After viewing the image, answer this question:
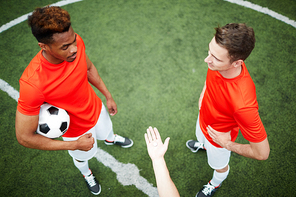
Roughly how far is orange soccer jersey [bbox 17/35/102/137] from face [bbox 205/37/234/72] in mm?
1234

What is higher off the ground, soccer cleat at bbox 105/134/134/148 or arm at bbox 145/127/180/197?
arm at bbox 145/127/180/197

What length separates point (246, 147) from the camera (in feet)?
5.68

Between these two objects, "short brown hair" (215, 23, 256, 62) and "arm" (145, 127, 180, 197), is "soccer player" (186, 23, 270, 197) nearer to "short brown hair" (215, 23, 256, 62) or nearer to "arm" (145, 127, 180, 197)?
"short brown hair" (215, 23, 256, 62)

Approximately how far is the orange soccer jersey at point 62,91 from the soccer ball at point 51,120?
0.06 m

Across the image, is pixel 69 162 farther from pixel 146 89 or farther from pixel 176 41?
pixel 176 41

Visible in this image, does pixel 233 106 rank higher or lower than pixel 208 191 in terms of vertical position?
higher

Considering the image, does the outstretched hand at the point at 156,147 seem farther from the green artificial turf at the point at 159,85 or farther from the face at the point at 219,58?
the green artificial turf at the point at 159,85

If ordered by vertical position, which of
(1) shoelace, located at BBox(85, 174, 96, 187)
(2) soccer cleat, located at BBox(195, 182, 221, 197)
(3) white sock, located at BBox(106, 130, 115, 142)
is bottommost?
(2) soccer cleat, located at BBox(195, 182, 221, 197)

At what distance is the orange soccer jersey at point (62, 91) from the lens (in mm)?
1551

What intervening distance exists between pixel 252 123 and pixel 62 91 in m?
1.63

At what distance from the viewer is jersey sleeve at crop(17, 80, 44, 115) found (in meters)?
1.52

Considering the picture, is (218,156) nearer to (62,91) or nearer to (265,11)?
(62,91)

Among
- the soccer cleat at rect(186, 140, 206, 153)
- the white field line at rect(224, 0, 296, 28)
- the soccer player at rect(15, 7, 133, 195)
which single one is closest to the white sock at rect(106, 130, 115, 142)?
the soccer player at rect(15, 7, 133, 195)

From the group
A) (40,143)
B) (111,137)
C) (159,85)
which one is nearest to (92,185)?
(111,137)
